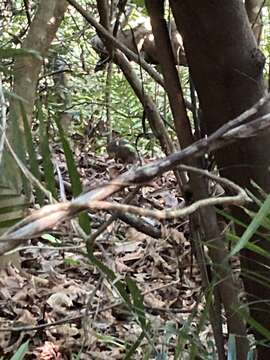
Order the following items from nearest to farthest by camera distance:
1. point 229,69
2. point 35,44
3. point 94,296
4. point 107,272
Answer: point 107,272 → point 229,69 → point 94,296 → point 35,44

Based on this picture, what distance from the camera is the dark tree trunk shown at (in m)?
0.94

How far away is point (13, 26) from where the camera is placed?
3170mm

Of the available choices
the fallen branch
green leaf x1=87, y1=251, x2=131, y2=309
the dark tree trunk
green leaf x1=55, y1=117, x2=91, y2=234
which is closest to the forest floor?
the dark tree trunk

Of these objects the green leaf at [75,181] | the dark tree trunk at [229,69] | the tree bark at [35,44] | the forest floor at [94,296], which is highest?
the tree bark at [35,44]

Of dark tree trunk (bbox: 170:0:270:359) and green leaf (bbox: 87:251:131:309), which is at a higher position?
dark tree trunk (bbox: 170:0:270:359)

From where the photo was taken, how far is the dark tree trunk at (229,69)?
942 mm

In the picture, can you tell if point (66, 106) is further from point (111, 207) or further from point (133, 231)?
point (111, 207)

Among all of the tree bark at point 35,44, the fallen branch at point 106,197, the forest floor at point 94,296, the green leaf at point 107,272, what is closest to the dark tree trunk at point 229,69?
the green leaf at point 107,272

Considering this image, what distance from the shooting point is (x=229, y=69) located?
0.96 meters

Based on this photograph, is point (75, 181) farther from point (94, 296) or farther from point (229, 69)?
point (94, 296)

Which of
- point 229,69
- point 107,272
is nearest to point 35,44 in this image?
point 229,69

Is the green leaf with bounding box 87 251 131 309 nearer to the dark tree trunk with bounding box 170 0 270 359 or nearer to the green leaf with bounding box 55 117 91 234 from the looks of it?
the green leaf with bounding box 55 117 91 234

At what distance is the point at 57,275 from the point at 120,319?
27cm

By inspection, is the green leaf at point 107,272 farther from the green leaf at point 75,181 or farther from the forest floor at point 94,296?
the forest floor at point 94,296
